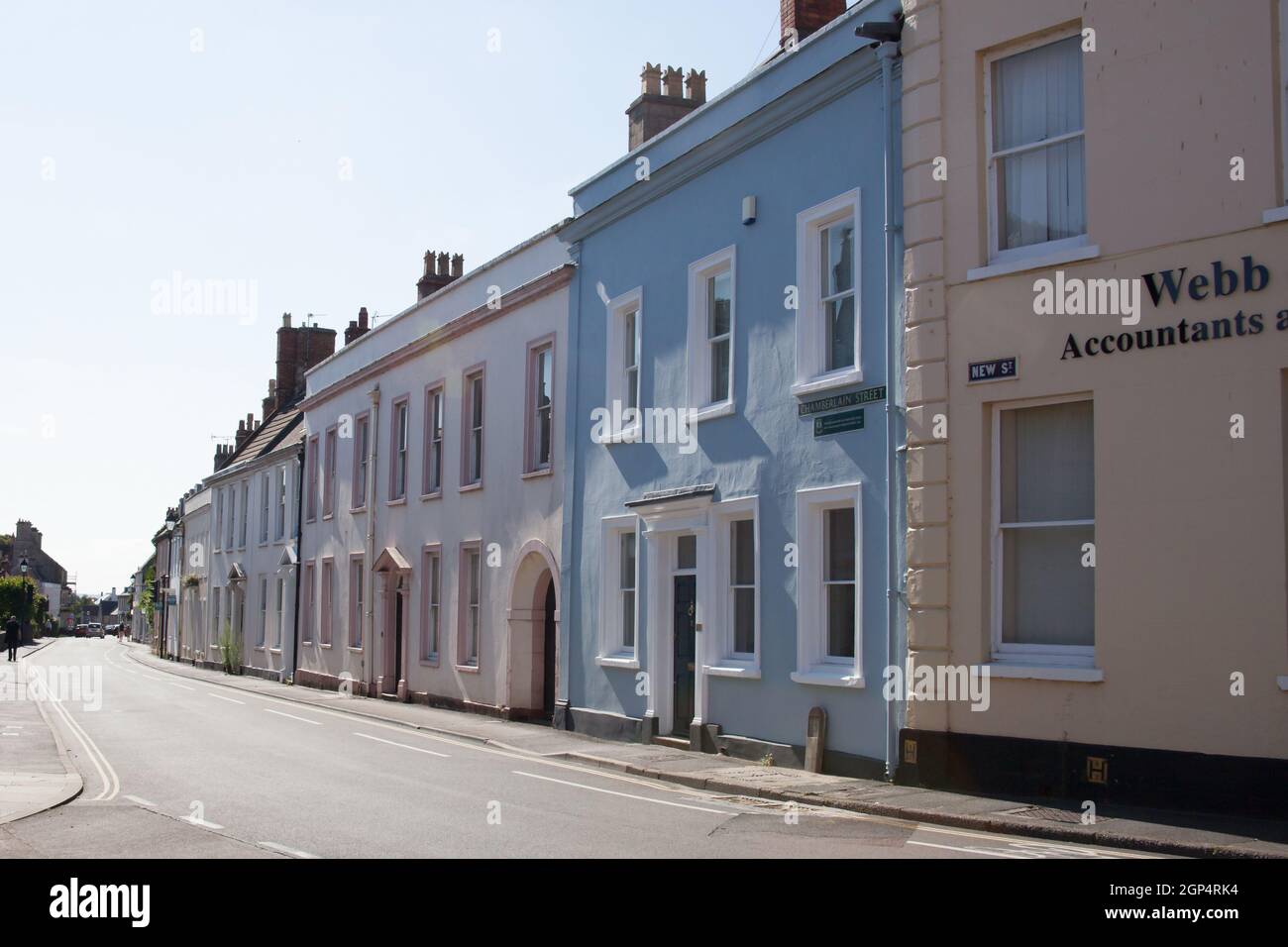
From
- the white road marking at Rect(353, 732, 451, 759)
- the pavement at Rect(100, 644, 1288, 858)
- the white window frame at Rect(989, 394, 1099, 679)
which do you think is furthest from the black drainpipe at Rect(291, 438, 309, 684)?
the white window frame at Rect(989, 394, 1099, 679)

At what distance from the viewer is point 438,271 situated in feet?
114

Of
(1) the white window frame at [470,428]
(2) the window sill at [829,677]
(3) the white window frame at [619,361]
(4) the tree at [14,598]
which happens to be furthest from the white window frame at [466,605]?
(4) the tree at [14,598]

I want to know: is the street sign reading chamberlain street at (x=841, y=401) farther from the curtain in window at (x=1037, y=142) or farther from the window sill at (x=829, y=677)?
the window sill at (x=829, y=677)

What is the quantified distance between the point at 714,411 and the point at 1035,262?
5.96m

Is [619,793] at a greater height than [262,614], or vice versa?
[262,614]

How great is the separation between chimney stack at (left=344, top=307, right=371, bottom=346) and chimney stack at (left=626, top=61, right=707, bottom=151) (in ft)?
82.7

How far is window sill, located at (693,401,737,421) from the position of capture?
18.0 m

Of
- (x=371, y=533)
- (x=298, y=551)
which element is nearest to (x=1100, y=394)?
(x=371, y=533)

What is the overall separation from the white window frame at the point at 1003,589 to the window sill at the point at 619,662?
295 inches

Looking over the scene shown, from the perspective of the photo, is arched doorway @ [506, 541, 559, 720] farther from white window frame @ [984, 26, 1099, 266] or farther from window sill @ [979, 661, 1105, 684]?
white window frame @ [984, 26, 1099, 266]

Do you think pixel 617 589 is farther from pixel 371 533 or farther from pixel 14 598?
pixel 14 598

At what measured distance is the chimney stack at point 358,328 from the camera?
46.6 meters

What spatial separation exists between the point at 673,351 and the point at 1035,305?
7.19 m
